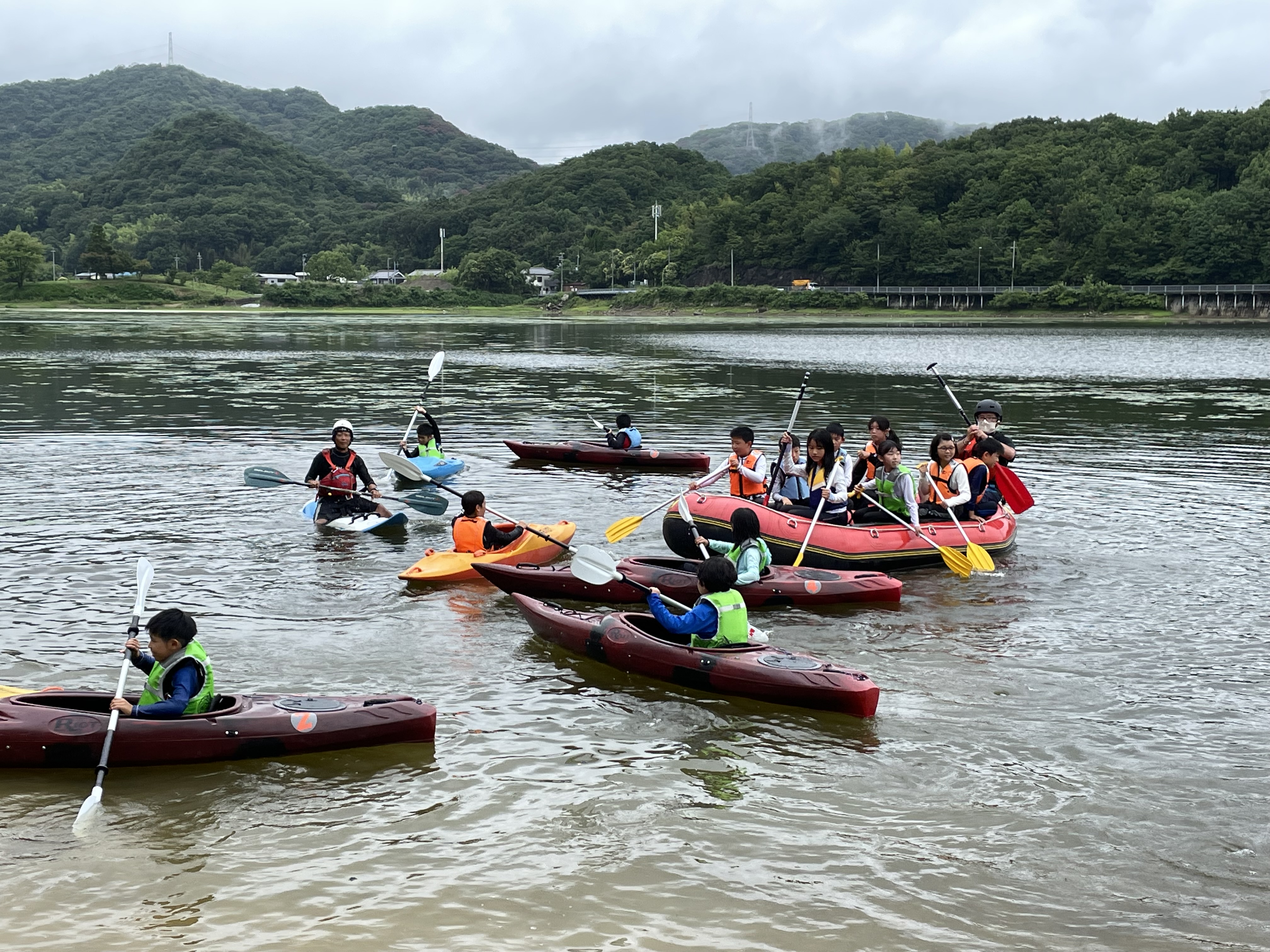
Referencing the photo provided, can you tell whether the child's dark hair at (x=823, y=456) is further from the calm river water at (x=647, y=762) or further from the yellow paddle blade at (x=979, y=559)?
the yellow paddle blade at (x=979, y=559)

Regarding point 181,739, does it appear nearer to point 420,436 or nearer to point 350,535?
point 350,535

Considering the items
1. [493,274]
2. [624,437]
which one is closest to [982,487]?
[624,437]

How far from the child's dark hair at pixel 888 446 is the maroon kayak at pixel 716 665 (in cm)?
585

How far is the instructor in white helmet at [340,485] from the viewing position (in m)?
17.5

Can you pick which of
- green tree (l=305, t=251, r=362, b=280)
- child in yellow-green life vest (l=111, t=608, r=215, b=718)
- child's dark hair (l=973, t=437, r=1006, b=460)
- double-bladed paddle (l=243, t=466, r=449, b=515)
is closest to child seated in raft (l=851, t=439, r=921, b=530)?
child's dark hair (l=973, t=437, r=1006, b=460)

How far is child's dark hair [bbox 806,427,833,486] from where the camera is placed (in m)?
15.4

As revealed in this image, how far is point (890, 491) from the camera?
53.3ft

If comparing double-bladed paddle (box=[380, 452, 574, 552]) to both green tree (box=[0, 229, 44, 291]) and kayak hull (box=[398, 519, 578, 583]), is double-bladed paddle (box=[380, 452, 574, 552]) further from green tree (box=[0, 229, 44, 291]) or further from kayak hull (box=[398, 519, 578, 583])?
green tree (box=[0, 229, 44, 291])

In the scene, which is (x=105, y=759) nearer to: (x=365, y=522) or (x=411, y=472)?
(x=365, y=522)

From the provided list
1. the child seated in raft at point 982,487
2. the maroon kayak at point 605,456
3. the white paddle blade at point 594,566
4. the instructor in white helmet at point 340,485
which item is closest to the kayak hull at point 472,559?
the white paddle blade at point 594,566

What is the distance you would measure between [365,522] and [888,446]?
793 cm

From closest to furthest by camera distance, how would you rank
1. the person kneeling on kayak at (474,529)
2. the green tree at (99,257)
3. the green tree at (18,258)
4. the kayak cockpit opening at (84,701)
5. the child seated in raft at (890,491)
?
the kayak cockpit opening at (84,701)
the person kneeling on kayak at (474,529)
the child seated in raft at (890,491)
the green tree at (18,258)
the green tree at (99,257)

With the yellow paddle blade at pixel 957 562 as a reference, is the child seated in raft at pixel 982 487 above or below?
above

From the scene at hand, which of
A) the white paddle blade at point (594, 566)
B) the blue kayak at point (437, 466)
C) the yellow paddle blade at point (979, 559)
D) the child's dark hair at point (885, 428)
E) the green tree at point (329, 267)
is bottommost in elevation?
the yellow paddle blade at point (979, 559)
